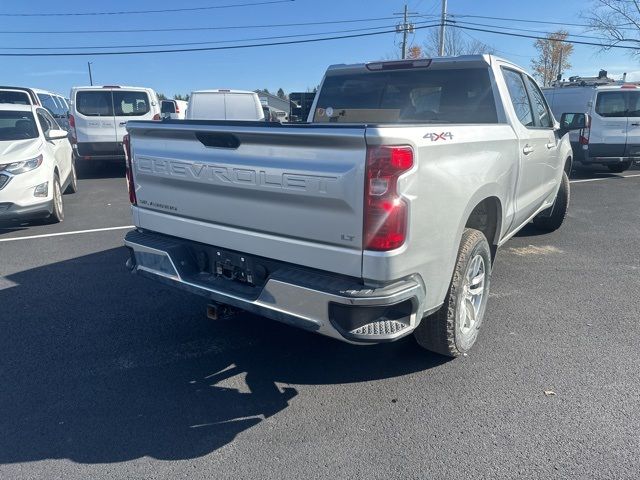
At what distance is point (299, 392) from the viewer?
131 inches

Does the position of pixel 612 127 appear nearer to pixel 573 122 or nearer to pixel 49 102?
pixel 573 122

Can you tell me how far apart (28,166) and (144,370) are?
5005 millimetres

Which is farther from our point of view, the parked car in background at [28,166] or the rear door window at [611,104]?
the rear door window at [611,104]

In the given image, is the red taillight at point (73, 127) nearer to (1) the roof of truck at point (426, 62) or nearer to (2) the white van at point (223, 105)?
(2) the white van at point (223, 105)

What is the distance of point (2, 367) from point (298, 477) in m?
2.36

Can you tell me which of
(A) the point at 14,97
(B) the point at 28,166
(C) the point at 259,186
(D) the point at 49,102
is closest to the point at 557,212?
(C) the point at 259,186

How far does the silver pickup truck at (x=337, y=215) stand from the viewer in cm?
261

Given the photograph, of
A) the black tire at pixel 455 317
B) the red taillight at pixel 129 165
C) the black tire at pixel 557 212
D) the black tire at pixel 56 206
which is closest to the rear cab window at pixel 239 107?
the black tire at pixel 56 206

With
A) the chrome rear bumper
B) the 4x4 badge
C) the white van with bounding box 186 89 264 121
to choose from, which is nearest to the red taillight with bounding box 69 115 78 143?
the white van with bounding box 186 89 264 121

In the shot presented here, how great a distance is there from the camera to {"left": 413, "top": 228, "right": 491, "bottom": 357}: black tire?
3279 millimetres

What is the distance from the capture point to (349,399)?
128 inches

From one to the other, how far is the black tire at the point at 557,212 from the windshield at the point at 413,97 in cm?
304

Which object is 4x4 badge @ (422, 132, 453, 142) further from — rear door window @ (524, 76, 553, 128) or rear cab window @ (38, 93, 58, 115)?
rear cab window @ (38, 93, 58, 115)

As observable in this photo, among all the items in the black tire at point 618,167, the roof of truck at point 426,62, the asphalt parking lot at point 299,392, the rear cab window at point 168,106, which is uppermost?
the roof of truck at point 426,62
